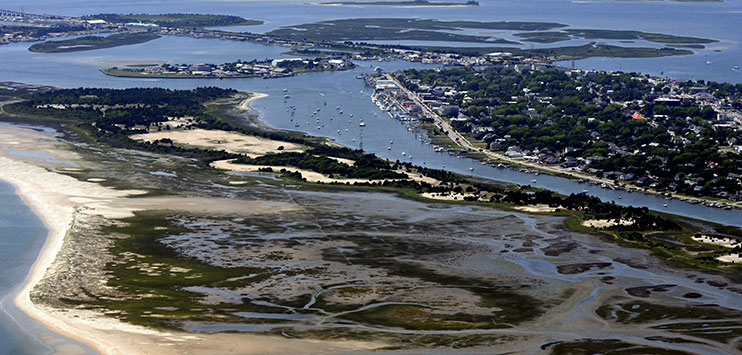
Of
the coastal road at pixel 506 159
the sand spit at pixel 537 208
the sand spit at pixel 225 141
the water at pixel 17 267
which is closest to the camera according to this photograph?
the water at pixel 17 267

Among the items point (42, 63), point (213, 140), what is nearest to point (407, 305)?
point (213, 140)

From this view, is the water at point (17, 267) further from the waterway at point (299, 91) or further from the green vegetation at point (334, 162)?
the green vegetation at point (334, 162)

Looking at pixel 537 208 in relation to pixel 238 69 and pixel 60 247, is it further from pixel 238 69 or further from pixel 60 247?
pixel 238 69

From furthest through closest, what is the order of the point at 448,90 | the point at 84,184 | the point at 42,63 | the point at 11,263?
the point at 42,63 < the point at 448,90 < the point at 84,184 < the point at 11,263

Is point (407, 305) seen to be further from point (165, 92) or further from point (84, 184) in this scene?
point (165, 92)

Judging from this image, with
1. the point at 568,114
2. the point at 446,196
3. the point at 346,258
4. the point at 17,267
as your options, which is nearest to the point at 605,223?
the point at 446,196

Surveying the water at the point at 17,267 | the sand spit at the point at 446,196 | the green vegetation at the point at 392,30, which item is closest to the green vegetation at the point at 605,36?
the green vegetation at the point at 392,30

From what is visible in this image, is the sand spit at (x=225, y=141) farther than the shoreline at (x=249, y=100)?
No
